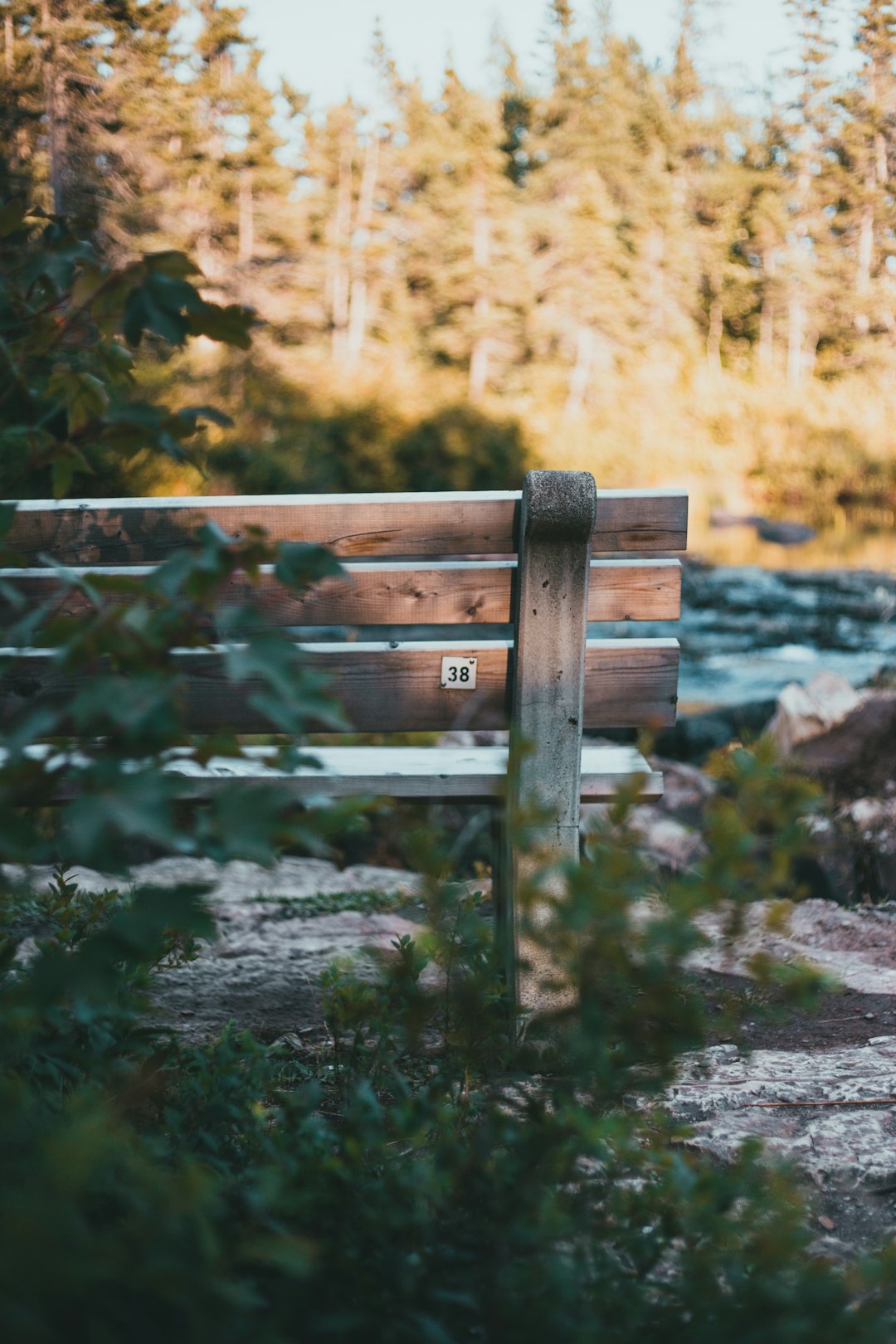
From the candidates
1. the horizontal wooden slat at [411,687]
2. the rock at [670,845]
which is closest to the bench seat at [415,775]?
the horizontal wooden slat at [411,687]

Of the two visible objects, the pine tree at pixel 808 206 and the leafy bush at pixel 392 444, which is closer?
the pine tree at pixel 808 206

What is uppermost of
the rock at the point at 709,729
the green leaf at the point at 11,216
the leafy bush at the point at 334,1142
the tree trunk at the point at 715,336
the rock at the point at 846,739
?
the tree trunk at the point at 715,336

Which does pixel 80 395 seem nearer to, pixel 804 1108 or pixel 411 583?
pixel 411 583

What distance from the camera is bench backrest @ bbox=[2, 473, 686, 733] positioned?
7.20 feet

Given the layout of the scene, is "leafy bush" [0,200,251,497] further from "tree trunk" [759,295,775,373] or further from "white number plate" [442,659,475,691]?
"tree trunk" [759,295,775,373]

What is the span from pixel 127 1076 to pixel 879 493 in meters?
23.7

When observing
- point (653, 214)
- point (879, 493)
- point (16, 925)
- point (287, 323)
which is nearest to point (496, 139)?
point (653, 214)

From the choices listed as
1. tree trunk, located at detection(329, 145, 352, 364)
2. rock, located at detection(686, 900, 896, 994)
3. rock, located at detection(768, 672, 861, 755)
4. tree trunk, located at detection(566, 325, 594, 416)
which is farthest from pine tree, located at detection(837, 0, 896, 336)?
tree trunk, located at detection(329, 145, 352, 364)

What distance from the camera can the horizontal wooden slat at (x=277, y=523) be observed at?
2.19 metres

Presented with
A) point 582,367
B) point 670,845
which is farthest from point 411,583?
point 582,367

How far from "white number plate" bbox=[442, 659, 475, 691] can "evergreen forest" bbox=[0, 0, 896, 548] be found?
178 inches

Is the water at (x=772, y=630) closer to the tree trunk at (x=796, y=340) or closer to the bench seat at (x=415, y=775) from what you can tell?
the bench seat at (x=415, y=775)

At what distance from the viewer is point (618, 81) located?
37.3 m

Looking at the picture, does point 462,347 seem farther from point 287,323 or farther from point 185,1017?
point 185,1017
